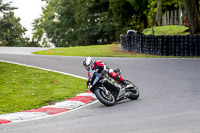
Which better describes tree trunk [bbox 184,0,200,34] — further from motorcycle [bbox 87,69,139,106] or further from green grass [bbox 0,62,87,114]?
motorcycle [bbox 87,69,139,106]

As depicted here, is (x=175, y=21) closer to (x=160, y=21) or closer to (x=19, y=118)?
(x=160, y=21)

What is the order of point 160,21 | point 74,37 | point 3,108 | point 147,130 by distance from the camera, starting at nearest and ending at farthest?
point 147,130 < point 3,108 < point 160,21 < point 74,37

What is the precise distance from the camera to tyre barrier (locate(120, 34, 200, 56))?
21.6 metres

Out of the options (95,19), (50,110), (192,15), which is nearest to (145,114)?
(50,110)

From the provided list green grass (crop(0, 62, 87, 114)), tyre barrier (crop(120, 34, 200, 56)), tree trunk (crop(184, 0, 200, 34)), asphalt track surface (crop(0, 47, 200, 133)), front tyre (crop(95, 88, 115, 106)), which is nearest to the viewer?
asphalt track surface (crop(0, 47, 200, 133))

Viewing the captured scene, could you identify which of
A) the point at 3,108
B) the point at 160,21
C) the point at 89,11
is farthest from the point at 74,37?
the point at 3,108

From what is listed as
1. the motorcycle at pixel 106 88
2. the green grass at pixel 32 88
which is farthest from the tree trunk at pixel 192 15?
the motorcycle at pixel 106 88

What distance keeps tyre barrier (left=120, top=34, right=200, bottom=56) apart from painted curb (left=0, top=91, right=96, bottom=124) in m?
11.6

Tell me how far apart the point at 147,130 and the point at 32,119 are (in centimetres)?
300

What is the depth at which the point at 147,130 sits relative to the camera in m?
6.73

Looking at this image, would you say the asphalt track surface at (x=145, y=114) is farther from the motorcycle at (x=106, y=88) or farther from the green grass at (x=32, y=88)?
the green grass at (x=32, y=88)

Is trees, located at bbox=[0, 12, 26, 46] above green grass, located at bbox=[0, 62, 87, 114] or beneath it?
above

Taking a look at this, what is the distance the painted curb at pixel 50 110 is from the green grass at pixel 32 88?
379 mm

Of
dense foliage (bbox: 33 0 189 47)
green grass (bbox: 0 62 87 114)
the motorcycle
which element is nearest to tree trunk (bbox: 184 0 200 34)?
green grass (bbox: 0 62 87 114)
